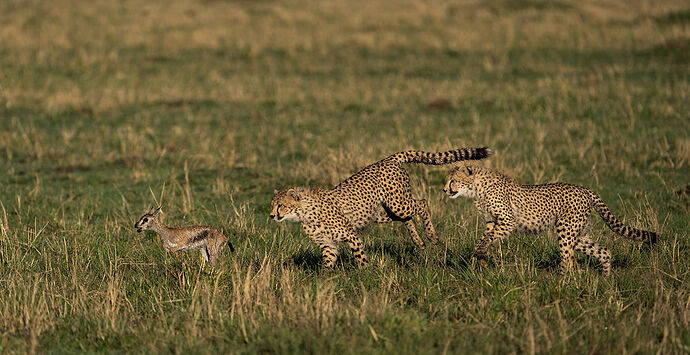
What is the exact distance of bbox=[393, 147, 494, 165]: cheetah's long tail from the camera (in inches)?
285

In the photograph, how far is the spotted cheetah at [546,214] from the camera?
665cm

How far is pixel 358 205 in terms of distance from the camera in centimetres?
703

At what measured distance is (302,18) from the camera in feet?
88.2

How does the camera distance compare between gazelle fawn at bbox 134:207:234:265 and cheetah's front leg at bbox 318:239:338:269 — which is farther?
gazelle fawn at bbox 134:207:234:265

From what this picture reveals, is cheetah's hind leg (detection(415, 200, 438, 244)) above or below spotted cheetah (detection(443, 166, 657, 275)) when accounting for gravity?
below

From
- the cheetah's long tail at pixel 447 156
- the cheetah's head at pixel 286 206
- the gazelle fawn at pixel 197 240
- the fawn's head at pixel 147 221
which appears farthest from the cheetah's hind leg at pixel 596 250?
the fawn's head at pixel 147 221

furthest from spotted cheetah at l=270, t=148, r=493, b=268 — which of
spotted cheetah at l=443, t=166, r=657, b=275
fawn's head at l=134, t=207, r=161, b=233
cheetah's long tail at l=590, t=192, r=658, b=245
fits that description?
fawn's head at l=134, t=207, r=161, b=233

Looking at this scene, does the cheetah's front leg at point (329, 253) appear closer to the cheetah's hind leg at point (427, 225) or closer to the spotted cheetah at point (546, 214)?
the spotted cheetah at point (546, 214)

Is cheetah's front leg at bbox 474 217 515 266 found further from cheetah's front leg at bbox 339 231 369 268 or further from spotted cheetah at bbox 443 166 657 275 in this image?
cheetah's front leg at bbox 339 231 369 268

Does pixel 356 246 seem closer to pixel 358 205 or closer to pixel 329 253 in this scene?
pixel 329 253

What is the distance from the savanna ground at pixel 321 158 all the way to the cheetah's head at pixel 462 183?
1.83ft

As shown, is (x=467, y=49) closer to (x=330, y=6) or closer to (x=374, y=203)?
(x=330, y=6)

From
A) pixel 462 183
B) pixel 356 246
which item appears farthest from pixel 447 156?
pixel 356 246

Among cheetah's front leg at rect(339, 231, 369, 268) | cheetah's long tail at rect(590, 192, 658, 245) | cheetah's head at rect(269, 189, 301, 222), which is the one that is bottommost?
cheetah's front leg at rect(339, 231, 369, 268)
